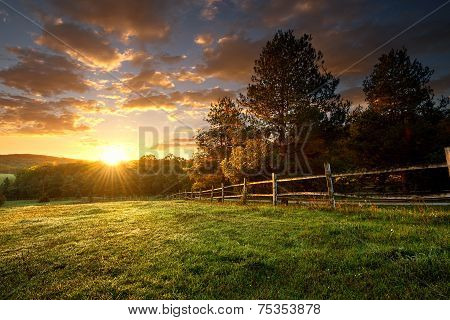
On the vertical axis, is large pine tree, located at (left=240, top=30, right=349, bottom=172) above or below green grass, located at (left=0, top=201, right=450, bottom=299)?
above

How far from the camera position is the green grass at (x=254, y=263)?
3.94 m

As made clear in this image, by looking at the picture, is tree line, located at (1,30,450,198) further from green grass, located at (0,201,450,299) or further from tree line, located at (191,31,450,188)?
green grass, located at (0,201,450,299)

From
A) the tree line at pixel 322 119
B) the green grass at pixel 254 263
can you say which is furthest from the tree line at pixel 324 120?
the green grass at pixel 254 263

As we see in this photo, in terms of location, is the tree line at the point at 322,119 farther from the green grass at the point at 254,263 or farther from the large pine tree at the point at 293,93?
the green grass at the point at 254,263

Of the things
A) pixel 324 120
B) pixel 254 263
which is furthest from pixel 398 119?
pixel 254 263

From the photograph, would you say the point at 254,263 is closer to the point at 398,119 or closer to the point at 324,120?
the point at 324,120

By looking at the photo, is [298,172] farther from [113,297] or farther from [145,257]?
→ [113,297]

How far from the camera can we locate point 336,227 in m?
6.61

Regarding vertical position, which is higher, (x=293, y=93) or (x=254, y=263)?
(x=293, y=93)

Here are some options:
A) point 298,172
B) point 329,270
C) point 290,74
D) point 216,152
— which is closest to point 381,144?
point 298,172

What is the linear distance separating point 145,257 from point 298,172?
60.7 feet

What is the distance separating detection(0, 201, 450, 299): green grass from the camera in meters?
3.94

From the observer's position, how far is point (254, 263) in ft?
16.0

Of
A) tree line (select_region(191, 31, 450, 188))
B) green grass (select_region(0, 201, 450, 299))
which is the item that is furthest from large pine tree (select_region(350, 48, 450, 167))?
green grass (select_region(0, 201, 450, 299))
